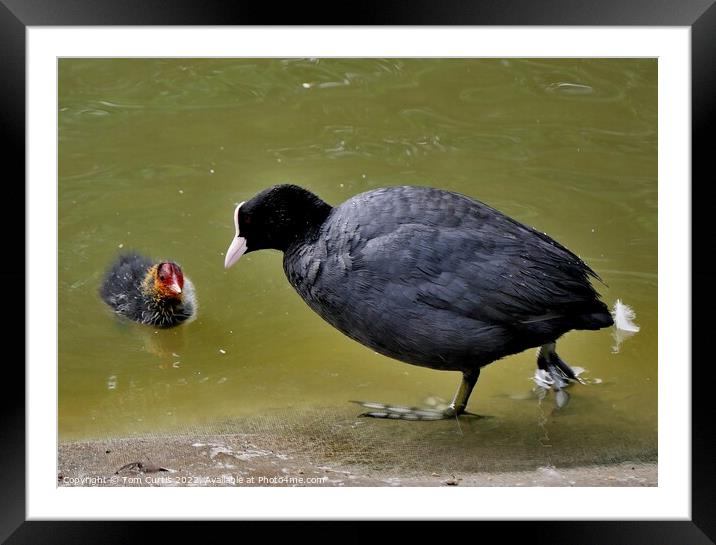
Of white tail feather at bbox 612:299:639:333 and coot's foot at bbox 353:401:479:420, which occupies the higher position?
white tail feather at bbox 612:299:639:333

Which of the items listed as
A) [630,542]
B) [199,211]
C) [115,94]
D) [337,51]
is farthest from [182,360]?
[630,542]

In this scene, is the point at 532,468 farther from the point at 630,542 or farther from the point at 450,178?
the point at 450,178

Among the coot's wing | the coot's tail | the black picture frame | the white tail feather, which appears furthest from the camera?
the white tail feather

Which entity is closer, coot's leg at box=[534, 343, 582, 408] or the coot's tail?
the coot's tail

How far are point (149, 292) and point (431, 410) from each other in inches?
62.0

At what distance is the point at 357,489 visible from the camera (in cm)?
458

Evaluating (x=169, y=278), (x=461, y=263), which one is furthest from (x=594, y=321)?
(x=169, y=278)

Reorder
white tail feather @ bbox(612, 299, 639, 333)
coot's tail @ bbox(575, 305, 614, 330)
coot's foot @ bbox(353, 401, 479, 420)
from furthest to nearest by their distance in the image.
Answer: coot's foot @ bbox(353, 401, 479, 420)
white tail feather @ bbox(612, 299, 639, 333)
coot's tail @ bbox(575, 305, 614, 330)

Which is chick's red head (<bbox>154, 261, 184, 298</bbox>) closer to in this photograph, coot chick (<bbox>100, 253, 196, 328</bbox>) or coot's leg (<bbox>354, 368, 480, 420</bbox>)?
coot chick (<bbox>100, 253, 196, 328</bbox>)

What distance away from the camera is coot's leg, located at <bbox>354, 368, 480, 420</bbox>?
502 centimetres

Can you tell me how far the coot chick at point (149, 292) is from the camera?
5.50m

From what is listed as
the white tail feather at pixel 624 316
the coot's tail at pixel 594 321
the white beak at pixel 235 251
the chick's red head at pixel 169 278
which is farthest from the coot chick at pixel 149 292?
the white tail feather at pixel 624 316

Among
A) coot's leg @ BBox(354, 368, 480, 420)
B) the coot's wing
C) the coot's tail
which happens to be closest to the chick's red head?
the coot's wing

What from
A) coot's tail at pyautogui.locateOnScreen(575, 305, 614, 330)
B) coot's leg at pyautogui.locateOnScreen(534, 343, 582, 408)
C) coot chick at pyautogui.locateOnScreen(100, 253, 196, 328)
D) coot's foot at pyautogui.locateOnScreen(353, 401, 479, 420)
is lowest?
coot's foot at pyautogui.locateOnScreen(353, 401, 479, 420)
